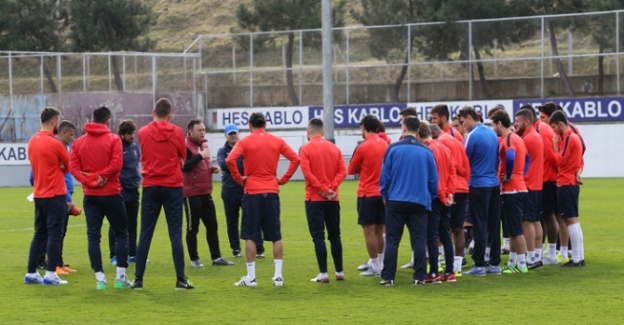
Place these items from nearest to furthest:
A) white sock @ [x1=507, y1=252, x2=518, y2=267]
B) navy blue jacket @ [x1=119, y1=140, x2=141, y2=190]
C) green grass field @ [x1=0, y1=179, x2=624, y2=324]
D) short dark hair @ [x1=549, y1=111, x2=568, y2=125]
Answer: green grass field @ [x1=0, y1=179, x2=624, y2=324] < white sock @ [x1=507, y1=252, x2=518, y2=267] < short dark hair @ [x1=549, y1=111, x2=568, y2=125] < navy blue jacket @ [x1=119, y1=140, x2=141, y2=190]

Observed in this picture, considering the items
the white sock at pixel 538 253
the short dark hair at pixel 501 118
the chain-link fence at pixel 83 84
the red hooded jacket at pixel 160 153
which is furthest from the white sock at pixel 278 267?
the chain-link fence at pixel 83 84

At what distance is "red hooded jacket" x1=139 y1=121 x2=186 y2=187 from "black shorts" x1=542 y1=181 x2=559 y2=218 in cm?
525

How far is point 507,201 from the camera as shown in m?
14.5

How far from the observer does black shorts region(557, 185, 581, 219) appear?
15086mm

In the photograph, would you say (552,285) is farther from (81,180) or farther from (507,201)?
(81,180)

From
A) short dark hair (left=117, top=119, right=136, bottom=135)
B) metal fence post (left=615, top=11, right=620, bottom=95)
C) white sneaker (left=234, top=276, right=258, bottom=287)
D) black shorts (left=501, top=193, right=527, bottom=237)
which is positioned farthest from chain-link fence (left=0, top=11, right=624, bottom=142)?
white sneaker (left=234, top=276, right=258, bottom=287)

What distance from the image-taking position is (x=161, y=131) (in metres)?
13.0

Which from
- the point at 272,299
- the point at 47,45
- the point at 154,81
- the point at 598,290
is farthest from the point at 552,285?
the point at 47,45

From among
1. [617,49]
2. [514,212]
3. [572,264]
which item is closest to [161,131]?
[514,212]

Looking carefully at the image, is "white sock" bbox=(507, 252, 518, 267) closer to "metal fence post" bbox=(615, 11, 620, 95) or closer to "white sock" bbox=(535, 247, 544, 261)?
"white sock" bbox=(535, 247, 544, 261)

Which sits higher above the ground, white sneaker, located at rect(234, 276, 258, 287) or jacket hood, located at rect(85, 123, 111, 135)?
jacket hood, located at rect(85, 123, 111, 135)

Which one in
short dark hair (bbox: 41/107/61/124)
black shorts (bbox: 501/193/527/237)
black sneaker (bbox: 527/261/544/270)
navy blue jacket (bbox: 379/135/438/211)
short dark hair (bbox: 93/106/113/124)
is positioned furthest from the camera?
black sneaker (bbox: 527/261/544/270)

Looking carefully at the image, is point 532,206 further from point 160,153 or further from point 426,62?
point 426,62

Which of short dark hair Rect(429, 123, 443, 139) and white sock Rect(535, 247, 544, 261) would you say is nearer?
short dark hair Rect(429, 123, 443, 139)
